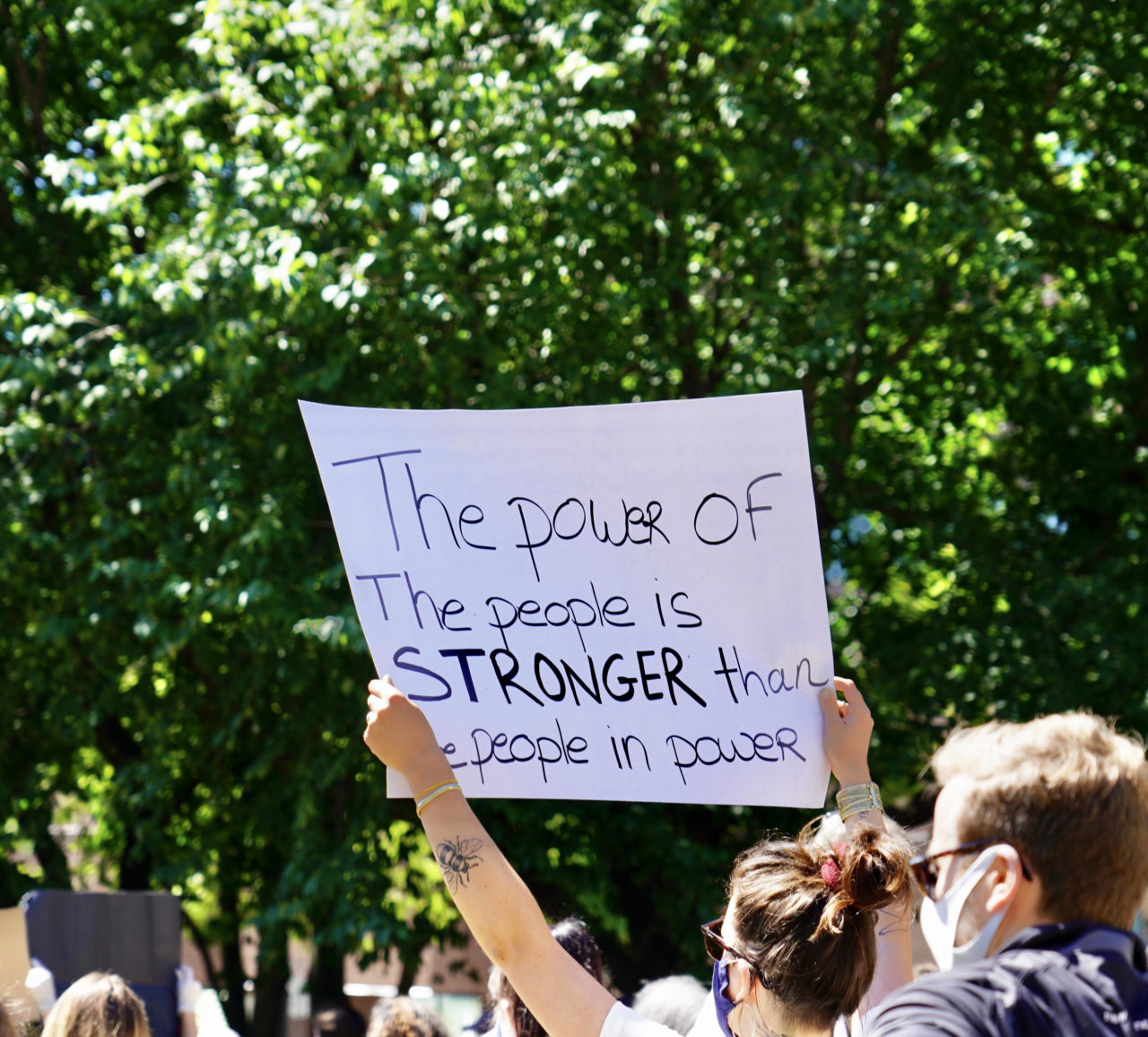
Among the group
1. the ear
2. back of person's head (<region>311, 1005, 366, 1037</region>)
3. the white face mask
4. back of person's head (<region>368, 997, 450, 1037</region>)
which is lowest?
back of person's head (<region>311, 1005, 366, 1037</region>)

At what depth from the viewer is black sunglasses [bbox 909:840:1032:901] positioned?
1387mm

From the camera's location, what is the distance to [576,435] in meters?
2.28

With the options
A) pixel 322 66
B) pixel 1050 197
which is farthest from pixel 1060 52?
pixel 322 66

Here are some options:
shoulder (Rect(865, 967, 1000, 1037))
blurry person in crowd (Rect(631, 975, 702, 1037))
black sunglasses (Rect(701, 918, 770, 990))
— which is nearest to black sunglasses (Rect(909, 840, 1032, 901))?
shoulder (Rect(865, 967, 1000, 1037))

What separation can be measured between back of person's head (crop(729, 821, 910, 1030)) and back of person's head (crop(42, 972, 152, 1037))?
6.13ft

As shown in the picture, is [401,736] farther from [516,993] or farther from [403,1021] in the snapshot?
[403,1021]

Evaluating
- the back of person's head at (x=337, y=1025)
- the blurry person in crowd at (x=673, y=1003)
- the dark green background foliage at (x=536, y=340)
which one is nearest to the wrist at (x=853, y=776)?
the blurry person in crowd at (x=673, y=1003)

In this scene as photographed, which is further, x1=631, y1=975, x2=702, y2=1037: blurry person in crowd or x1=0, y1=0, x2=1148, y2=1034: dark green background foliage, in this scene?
x1=0, y1=0, x2=1148, y2=1034: dark green background foliage

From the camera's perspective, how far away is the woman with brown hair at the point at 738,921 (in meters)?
1.80

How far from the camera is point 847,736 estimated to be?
219 centimetres

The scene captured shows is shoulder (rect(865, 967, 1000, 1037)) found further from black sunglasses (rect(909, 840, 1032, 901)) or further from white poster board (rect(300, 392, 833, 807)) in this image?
white poster board (rect(300, 392, 833, 807))

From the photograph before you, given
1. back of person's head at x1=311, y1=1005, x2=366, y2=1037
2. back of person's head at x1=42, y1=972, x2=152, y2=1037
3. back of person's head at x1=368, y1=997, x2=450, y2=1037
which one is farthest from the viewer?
back of person's head at x1=311, y1=1005, x2=366, y2=1037

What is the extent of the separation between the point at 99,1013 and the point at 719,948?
1.83 metres

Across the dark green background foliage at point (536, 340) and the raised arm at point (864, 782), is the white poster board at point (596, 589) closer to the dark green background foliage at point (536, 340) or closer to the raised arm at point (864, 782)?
the raised arm at point (864, 782)
